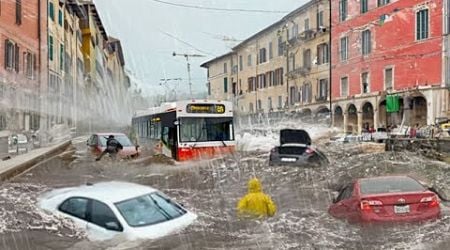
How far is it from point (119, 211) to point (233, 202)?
22.2 ft

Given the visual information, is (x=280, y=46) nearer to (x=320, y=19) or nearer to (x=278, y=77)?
(x=278, y=77)

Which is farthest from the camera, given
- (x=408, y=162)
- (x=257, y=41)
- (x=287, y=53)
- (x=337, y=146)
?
(x=257, y=41)

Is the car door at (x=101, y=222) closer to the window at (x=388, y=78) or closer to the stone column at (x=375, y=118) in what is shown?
the window at (x=388, y=78)

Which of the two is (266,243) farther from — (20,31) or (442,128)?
(20,31)

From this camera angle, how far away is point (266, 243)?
32.0 feet

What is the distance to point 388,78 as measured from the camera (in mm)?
38656

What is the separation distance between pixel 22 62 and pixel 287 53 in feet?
98.5

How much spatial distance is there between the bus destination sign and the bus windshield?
0.28m

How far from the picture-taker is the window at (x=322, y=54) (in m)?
48.9

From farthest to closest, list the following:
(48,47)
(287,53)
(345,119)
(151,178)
A: (287,53), (345,119), (48,47), (151,178)

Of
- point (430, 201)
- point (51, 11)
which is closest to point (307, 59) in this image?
point (51, 11)

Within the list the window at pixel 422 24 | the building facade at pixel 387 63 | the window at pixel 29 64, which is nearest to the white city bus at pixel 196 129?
the window at pixel 29 64

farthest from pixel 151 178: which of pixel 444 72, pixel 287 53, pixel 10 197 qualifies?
pixel 287 53

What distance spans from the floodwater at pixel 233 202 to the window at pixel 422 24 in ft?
31.1
